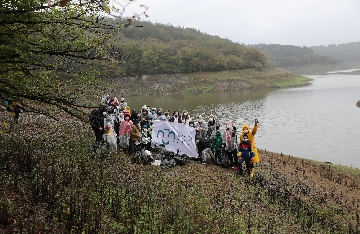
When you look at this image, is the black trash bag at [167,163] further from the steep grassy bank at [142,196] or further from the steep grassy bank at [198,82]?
the steep grassy bank at [198,82]

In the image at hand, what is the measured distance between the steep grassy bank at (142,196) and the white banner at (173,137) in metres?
0.72

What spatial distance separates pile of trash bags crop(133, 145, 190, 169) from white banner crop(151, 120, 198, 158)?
330mm

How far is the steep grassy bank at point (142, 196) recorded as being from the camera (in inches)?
263

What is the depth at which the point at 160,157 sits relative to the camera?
1245 centimetres

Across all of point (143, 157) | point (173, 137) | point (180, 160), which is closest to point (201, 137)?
point (173, 137)

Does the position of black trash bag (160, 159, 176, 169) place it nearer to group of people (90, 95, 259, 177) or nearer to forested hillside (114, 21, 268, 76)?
group of people (90, 95, 259, 177)

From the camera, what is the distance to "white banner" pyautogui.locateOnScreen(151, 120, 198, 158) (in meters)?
13.5

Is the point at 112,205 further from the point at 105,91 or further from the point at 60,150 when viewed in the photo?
the point at 60,150

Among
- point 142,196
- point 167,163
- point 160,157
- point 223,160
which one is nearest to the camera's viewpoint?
point 142,196

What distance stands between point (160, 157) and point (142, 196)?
13.6 ft

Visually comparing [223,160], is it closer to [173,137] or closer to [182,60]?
[173,137]

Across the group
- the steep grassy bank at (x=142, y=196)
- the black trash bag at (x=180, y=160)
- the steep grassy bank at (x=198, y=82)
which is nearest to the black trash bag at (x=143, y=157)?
the steep grassy bank at (x=142, y=196)

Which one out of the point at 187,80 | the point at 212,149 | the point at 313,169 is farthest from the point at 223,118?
the point at 187,80

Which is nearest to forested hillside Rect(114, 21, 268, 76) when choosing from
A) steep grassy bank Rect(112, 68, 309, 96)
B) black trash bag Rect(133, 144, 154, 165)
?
steep grassy bank Rect(112, 68, 309, 96)
